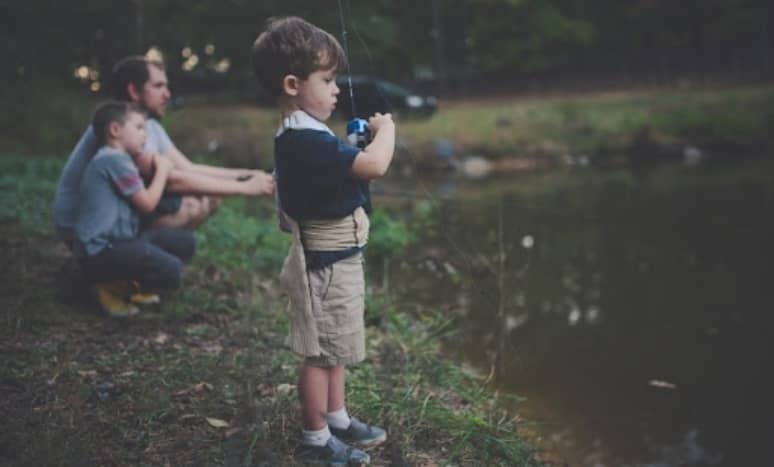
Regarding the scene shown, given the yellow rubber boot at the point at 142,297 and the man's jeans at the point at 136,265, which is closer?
the man's jeans at the point at 136,265

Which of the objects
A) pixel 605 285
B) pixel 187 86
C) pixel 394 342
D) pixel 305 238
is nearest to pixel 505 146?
pixel 187 86

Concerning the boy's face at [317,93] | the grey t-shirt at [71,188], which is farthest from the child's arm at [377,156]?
the grey t-shirt at [71,188]

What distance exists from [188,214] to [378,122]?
2273mm

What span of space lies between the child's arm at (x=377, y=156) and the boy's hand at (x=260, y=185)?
5.02ft

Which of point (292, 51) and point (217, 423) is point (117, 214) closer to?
point (217, 423)

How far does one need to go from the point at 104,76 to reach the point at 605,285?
11201mm

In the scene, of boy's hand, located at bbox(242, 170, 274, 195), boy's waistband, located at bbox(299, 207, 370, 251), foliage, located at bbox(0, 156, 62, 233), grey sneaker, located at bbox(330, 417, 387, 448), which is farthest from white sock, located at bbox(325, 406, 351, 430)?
foliage, located at bbox(0, 156, 62, 233)

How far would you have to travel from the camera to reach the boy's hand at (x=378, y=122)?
223cm

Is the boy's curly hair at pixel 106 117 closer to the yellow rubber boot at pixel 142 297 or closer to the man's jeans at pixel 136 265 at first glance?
the man's jeans at pixel 136 265

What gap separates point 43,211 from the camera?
5.92 meters

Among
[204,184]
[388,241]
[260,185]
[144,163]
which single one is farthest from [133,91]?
[388,241]

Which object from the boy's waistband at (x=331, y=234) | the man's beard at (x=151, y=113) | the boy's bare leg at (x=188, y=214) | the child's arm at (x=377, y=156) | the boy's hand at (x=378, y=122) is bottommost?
the boy's bare leg at (x=188, y=214)

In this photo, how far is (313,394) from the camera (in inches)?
88.9

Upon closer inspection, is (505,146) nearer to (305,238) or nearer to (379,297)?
(379,297)
